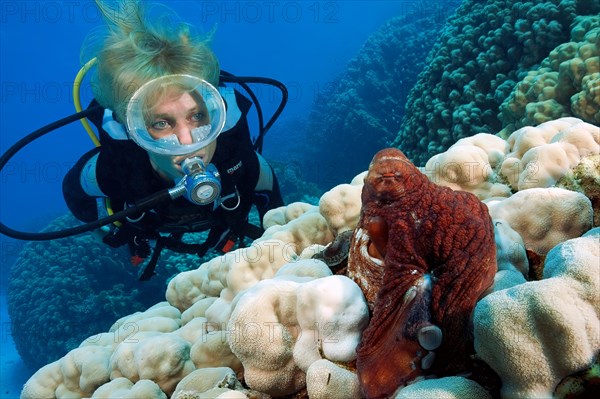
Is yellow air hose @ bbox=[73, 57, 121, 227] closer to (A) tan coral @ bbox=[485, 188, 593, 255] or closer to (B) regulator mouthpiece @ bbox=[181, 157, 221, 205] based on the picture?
(B) regulator mouthpiece @ bbox=[181, 157, 221, 205]

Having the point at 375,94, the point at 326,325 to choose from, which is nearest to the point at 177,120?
the point at 326,325

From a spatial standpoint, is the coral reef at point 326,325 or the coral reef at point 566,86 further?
the coral reef at point 566,86

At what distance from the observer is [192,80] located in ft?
13.5

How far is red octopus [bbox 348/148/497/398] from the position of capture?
4.32 ft

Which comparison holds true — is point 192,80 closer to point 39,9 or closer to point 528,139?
point 528,139

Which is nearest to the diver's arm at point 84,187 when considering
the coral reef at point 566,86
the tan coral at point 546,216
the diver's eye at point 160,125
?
the diver's eye at point 160,125

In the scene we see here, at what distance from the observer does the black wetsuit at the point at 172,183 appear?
446 centimetres

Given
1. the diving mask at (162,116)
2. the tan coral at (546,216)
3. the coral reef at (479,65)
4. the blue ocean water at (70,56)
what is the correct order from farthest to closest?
1. the blue ocean water at (70,56)
2. the coral reef at (479,65)
3. the diving mask at (162,116)
4. the tan coral at (546,216)

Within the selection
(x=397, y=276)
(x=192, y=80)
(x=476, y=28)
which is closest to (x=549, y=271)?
(x=397, y=276)

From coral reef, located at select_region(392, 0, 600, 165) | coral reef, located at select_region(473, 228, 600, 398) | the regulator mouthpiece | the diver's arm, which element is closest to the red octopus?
coral reef, located at select_region(473, 228, 600, 398)

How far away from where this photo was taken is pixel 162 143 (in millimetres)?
3949

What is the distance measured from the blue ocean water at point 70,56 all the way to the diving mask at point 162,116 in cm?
4215

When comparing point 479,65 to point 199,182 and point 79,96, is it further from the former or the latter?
point 79,96

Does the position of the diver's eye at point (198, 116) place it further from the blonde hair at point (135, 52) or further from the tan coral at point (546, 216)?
the tan coral at point (546, 216)
